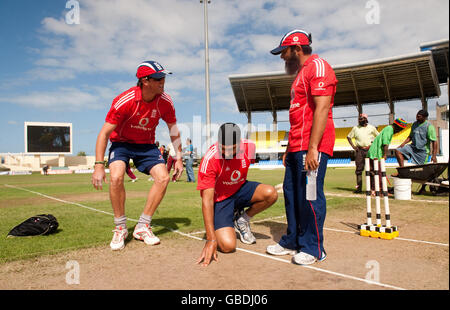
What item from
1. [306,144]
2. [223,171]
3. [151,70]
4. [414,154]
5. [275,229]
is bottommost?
[275,229]

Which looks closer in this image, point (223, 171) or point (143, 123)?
point (223, 171)

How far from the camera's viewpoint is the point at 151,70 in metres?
4.12

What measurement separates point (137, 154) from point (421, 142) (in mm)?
7568

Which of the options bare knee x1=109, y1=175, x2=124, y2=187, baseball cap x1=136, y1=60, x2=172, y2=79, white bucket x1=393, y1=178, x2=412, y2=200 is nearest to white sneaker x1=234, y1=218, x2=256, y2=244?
bare knee x1=109, y1=175, x2=124, y2=187

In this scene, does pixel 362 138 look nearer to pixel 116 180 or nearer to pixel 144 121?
pixel 144 121

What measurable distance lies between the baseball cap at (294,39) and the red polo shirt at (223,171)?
1290 mm

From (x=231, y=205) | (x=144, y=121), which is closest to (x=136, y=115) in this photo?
(x=144, y=121)

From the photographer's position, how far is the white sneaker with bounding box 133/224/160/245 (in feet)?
13.6

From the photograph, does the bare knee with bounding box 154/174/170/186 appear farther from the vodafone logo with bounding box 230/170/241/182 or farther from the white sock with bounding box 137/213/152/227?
the vodafone logo with bounding box 230/170/241/182

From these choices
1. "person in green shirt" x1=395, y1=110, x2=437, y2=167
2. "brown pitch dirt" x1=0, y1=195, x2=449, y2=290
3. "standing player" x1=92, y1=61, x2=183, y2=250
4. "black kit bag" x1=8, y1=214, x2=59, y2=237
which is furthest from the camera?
"person in green shirt" x1=395, y1=110, x2=437, y2=167

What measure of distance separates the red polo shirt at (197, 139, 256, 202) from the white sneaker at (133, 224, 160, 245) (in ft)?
3.00

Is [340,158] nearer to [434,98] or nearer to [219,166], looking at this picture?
[434,98]

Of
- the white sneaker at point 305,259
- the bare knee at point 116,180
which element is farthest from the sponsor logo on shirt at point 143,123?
the white sneaker at point 305,259
